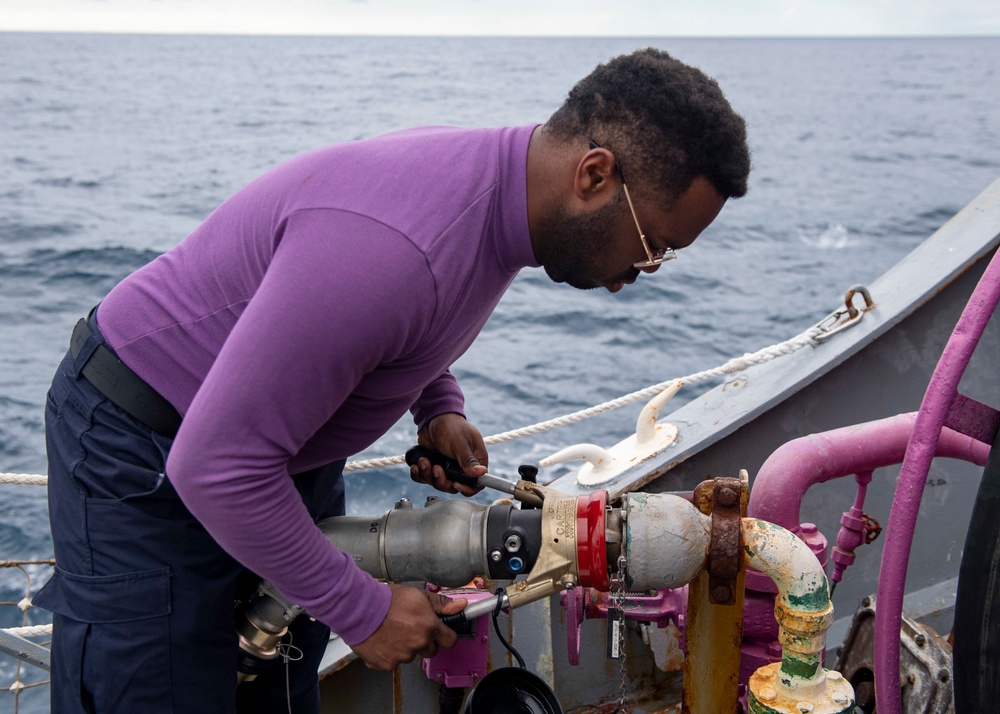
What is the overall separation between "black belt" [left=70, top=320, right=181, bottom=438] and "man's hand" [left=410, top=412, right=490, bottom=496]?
625 mm

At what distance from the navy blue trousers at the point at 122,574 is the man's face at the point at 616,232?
Result: 749mm

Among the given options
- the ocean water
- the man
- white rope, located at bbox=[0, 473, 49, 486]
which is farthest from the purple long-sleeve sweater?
the ocean water

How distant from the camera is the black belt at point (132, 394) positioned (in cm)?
164

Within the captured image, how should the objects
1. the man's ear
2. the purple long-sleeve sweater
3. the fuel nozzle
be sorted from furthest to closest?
the fuel nozzle → the man's ear → the purple long-sleeve sweater

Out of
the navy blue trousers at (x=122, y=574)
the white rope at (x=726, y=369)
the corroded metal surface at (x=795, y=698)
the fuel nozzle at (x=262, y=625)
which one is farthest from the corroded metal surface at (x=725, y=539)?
the white rope at (x=726, y=369)

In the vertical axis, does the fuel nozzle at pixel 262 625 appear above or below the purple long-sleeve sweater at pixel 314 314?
below

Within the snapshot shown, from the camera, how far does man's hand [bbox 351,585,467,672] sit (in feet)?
5.30

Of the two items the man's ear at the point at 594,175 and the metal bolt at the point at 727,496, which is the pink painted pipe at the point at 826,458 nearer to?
the metal bolt at the point at 727,496

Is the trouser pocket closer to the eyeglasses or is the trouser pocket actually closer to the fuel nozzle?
the fuel nozzle

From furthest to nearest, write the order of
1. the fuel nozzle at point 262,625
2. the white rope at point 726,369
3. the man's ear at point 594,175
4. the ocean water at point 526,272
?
the ocean water at point 526,272, the white rope at point 726,369, the fuel nozzle at point 262,625, the man's ear at point 594,175

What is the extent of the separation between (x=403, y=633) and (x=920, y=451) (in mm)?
888

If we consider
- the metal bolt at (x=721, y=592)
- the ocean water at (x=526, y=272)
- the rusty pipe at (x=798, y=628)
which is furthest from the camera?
the ocean water at (x=526, y=272)

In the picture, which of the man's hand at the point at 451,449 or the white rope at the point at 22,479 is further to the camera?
the white rope at the point at 22,479

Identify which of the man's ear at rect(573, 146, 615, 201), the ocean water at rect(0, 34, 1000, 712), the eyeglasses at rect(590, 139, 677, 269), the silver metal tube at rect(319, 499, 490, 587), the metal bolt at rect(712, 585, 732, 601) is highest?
the man's ear at rect(573, 146, 615, 201)
